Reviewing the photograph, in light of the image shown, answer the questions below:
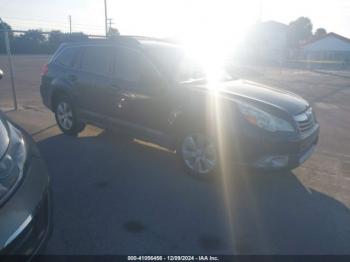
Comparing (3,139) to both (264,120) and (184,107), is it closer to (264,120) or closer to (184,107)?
(184,107)

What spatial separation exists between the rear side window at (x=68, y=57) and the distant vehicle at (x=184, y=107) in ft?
0.10

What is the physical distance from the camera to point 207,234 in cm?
350

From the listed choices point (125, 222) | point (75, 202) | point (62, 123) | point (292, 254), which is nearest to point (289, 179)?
point (292, 254)

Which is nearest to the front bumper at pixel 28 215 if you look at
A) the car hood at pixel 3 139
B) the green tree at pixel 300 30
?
the car hood at pixel 3 139

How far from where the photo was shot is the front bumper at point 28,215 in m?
2.19

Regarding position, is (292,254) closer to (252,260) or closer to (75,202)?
(252,260)

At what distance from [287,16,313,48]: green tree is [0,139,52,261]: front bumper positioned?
6838 cm

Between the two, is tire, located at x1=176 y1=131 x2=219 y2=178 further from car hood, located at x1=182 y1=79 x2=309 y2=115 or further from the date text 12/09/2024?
the date text 12/09/2024

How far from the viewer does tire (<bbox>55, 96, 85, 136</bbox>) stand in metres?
6.44

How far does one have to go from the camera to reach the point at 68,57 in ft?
21.4

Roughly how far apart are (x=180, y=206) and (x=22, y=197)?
2016mm

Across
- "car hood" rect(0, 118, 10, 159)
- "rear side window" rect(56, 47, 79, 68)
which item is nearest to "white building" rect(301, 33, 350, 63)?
"rear side window" rect(56, 47, 79, 68)

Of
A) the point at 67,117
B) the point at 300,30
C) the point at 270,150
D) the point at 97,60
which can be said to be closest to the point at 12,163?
the point at 270,150

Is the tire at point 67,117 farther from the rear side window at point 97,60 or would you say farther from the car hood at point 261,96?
the car hood at point 261,96
